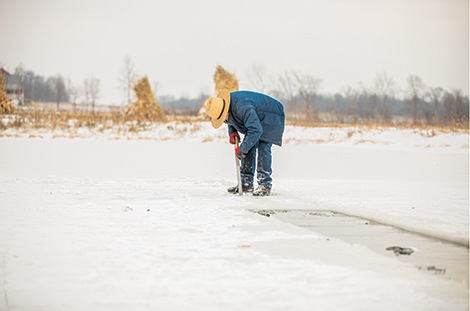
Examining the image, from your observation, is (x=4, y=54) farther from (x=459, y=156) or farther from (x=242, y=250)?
(x=242, y=250)

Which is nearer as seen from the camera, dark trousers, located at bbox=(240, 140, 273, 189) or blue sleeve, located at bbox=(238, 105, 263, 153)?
blue sleeve, located at bbox=(238, 105, 263, 153)

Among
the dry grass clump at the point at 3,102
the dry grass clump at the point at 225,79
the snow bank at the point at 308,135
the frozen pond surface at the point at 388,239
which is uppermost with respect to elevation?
the dry grass clump at the point at 225,79

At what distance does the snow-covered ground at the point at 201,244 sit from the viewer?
75.5 inches

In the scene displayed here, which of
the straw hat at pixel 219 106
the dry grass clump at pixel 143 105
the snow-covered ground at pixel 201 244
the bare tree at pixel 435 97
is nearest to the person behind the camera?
the snow-covered ground at pixel 201 244

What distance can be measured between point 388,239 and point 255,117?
2276 millimetres

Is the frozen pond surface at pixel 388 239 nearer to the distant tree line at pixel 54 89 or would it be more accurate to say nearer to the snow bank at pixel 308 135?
the snow bank at pixel 308 135

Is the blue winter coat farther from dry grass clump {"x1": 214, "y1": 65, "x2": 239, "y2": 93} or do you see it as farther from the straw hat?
dry grass clump {"x1": 214, "y1": 65, "x2": 239, "y2": 93}

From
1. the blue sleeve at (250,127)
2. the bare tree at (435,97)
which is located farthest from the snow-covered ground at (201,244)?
the bare tree at (435,97)

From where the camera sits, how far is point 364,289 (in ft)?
6.61

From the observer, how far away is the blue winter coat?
4832 mm

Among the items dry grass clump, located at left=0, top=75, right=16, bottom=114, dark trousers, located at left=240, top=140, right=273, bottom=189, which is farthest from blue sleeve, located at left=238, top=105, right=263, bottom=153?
dry grass clump, located at left=0, top=75, right=16, bottom=114

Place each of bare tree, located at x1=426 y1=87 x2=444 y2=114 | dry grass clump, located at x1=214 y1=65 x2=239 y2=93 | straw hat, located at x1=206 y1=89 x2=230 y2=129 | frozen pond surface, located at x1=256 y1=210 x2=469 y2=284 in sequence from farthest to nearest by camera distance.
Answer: bare tree, located at x1=426 y1=87 x2=444 y2=114 → dry grass clump, located at x1=214 y1=65 x2=239 y2=93 → straw hat, located at x1=206 y1=89 x2=230 y2=129 → frozen pond surface, located at x1=256 y1=210 x2=469 y2=284

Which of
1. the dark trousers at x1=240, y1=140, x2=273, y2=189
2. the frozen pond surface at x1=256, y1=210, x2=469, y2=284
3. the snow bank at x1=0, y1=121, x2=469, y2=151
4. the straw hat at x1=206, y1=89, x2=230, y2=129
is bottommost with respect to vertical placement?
the frozen pond surface at x1=256, y1=210, x2=469, y2=284

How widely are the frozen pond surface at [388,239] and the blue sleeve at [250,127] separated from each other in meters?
1.12
